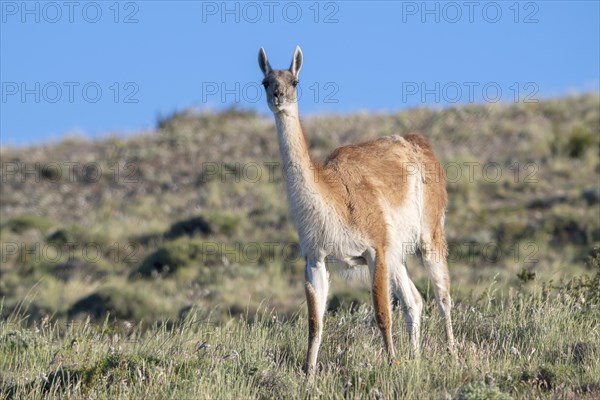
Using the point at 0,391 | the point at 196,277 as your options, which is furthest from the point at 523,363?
the point at 196,277

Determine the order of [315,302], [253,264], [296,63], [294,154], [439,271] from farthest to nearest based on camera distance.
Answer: [253,264], [439,271], [296,63], [315,302], [294,154]

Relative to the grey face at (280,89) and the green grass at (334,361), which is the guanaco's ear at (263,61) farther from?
the green grass at (334,361)

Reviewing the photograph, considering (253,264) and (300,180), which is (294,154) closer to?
(300,180)

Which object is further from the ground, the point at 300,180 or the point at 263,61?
the point at 263,61

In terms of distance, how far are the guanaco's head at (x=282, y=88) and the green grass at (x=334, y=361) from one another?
1966 mm

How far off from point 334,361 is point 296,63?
2.50 metres

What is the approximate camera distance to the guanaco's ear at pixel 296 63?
9.01 metres

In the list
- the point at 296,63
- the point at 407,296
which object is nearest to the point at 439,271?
the point at 407,296

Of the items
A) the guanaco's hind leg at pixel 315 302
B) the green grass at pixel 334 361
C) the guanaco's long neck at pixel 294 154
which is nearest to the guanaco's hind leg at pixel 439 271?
the green grass at pixel 334 361

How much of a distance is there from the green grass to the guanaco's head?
1.97 meters

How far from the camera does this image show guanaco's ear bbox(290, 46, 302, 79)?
901cm

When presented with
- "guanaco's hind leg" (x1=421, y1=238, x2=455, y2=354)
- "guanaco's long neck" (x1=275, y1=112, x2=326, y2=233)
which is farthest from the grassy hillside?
"guanaco's long neck" (x1=275, y1=112, x2=326, y2=233)

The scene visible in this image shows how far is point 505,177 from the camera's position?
3011cm

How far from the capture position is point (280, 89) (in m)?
8.59
